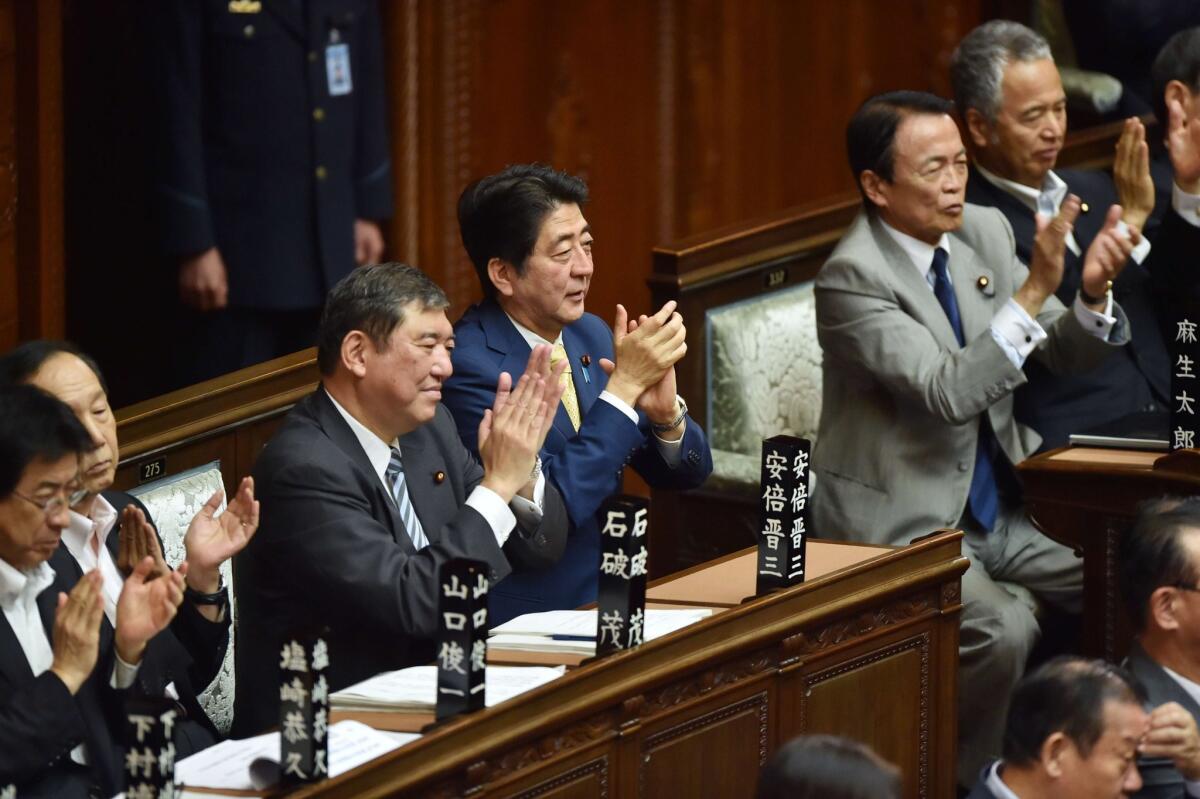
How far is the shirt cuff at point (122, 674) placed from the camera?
9.62ft

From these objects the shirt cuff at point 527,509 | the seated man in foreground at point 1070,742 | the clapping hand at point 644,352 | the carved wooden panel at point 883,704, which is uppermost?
the clapping hand at point 644,352

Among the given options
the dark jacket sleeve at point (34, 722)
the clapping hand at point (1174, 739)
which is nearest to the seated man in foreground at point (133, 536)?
the dark jacket sleeve at point (34, 722)

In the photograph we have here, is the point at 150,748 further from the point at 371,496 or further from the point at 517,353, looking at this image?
the point at 517,353

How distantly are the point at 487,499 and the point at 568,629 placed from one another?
0.25 meters

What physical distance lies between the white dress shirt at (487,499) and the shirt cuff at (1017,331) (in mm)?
1099

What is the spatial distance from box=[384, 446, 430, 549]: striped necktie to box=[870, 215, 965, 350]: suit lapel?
1338 mm

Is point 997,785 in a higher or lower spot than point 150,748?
lower

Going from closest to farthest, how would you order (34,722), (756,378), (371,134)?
(34,722), (756,378), (371,134)

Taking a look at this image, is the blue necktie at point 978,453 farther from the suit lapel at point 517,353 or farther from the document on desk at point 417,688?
the document on desk at point 417,688

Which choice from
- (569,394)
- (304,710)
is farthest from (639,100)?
(304,710)

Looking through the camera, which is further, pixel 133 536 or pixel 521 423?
pixel 521 423

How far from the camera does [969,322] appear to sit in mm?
4523

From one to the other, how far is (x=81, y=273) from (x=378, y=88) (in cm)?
86

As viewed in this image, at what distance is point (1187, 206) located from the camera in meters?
4.82
